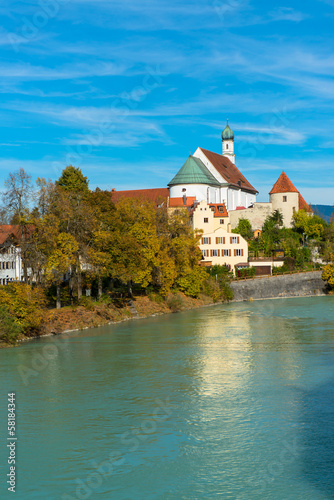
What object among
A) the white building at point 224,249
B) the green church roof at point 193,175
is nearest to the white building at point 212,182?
the green church roof at point 193,175

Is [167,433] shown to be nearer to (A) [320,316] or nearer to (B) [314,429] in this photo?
(B) [314,429]

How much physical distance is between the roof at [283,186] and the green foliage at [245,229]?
20.1 ft

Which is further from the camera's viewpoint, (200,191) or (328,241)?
(200,191)

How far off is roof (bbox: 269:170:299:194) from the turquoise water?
50.2m

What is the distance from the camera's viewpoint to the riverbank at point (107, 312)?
4041 cm

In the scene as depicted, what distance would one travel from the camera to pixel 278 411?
69.1 feet

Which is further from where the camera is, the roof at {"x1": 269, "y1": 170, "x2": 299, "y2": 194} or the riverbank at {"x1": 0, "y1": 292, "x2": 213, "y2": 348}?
the roof at {"x1": 269, "y1": 170, "x2": 299, "y2": 194}

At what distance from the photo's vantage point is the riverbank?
133 feet

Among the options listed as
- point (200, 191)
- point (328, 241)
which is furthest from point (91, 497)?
point (200, 191)

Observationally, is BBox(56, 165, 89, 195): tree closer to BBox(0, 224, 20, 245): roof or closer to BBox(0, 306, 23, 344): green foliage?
BBox(0, 224, 20, 245): roof

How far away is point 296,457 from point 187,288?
137 feet

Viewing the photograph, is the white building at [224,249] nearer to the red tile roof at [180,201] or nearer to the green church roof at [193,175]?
the red tile roof at [180,201]

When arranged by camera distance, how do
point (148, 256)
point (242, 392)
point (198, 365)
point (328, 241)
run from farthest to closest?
point (328, 241) → point (148, 256) → point (198, 365) → point (242, 392)

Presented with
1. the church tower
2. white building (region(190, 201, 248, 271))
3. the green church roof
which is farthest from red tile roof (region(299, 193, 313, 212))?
the church tower
